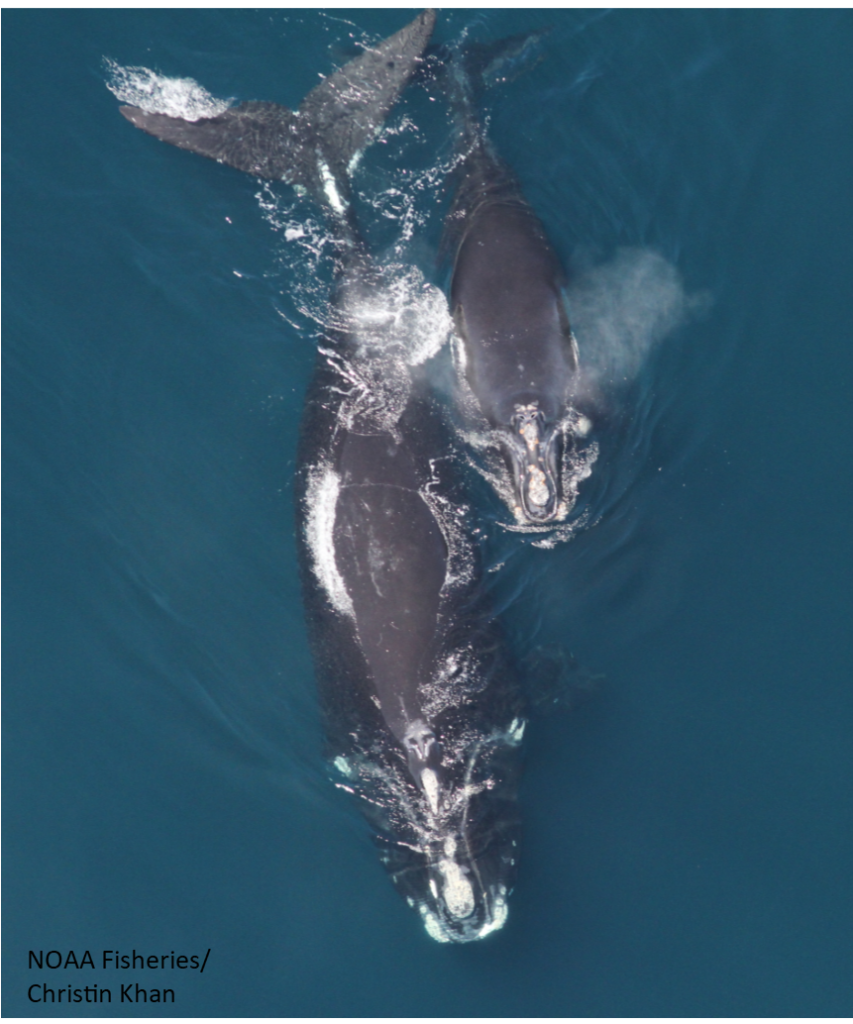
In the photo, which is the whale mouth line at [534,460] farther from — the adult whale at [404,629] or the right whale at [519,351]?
the adult whale at [404,629]

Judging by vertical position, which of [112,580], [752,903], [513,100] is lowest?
[752,903]

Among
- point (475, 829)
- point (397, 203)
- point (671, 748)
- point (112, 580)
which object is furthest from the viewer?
point (397, 203)

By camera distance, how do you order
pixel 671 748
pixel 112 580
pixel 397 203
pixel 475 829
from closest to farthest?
pixel 475 829 < pixel 671 748 < pixel 112 580 < pixel 397 203

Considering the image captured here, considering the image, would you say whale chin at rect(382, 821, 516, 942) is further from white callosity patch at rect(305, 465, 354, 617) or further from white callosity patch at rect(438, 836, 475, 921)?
white callosity patch at rect(305, 465, 354, 617)

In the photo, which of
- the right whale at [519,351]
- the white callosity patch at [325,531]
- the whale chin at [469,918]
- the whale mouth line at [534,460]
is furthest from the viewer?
the right whale at [519,351]

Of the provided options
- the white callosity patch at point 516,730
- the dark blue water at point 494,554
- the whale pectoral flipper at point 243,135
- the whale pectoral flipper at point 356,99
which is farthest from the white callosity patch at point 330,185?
the white callosity patch at point 516,730

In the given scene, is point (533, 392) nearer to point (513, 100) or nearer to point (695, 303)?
point (695, 303)

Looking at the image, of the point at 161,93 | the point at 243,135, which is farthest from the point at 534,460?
the point at 161,93

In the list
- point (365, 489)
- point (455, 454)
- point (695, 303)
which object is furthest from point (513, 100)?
point (365, 489)
